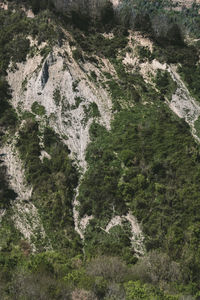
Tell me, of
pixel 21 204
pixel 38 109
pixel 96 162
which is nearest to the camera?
pixel 21 204

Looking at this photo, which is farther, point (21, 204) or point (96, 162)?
point (96, 162)

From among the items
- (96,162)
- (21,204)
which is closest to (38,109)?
(96,162)

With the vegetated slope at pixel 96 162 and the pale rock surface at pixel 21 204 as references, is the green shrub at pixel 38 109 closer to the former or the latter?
the vegetated slope at pixel 96 162

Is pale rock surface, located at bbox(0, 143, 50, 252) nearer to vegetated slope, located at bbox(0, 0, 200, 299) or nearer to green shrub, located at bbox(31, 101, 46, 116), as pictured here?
vegetated slope, located at bbox(0, 0, 200, 299)

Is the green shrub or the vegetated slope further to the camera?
the green shrub

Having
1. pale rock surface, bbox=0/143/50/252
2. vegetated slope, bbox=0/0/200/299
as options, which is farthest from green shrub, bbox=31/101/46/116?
pale rock surface, bbox=0/143/50/252

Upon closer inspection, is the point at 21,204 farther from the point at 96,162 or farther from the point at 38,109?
the point at 38,109

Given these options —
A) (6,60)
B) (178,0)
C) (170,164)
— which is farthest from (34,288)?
(178,0)

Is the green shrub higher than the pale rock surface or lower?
higher

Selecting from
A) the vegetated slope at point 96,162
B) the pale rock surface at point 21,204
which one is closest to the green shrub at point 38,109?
the vegetated slope at point 96,162
